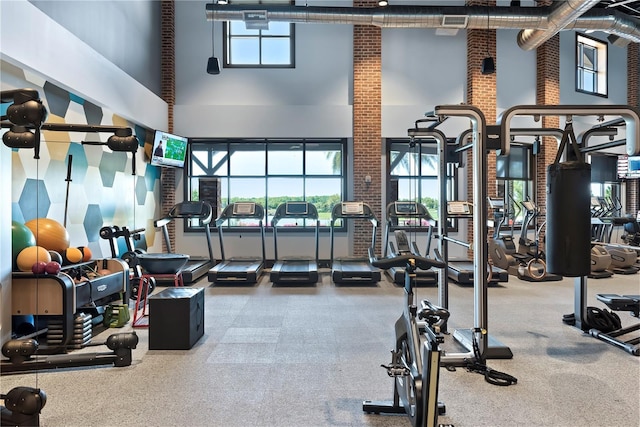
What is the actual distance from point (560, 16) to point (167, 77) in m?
7.88

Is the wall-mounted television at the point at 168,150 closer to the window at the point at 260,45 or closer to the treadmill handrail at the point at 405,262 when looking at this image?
the window at the point at 260,45

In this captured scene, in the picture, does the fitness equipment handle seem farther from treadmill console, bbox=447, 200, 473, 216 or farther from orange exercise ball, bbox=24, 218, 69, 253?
treadmill console, bbox=447, 200, 473, 216

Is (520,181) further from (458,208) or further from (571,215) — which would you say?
(571,215)

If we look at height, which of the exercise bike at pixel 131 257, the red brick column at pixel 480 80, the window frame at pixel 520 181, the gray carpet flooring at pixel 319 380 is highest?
the red brick column at pixel 480 80

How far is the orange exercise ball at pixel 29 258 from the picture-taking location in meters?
3.91

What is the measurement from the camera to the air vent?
24.3 feet

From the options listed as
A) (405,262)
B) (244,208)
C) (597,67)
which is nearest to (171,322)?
(405,262)

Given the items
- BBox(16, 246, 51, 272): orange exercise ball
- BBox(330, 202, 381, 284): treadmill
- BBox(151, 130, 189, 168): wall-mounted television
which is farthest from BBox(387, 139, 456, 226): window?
BBox(16, 246, 51, 272): orange exercise ball

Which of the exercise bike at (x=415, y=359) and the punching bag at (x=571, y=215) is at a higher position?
the punching bag at (x=571, y=215)

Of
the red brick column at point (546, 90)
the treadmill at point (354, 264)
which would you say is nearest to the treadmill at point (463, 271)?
the treadmill at point (354, 264)

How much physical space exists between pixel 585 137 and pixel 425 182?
16.9 ft

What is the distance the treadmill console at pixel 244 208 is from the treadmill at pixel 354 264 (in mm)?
1629

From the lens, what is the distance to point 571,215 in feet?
11.7

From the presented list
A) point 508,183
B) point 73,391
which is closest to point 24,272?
point 73,391
